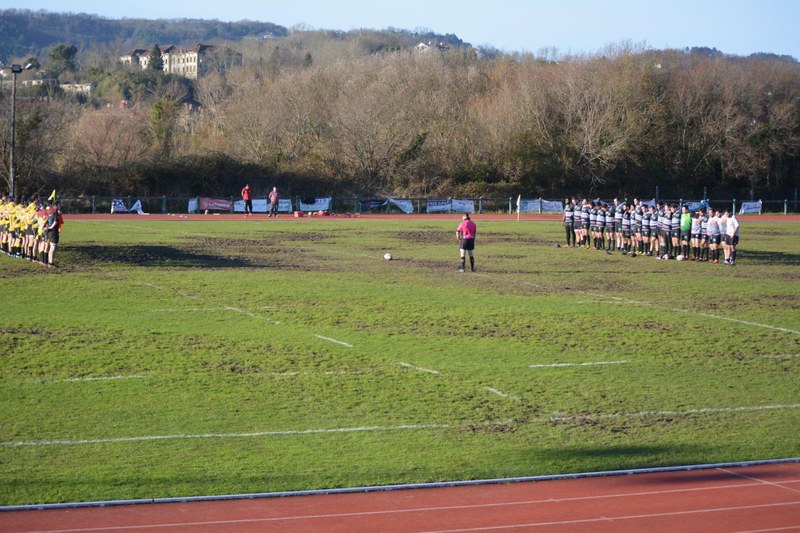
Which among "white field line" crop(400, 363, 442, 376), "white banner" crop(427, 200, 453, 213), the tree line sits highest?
the tree line

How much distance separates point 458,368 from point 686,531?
6.99m

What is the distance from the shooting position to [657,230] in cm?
3619

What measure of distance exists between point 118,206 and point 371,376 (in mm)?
49408

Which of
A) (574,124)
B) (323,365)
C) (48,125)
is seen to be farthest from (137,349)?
(574,124)

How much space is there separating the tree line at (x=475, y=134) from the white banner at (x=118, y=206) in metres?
6.44

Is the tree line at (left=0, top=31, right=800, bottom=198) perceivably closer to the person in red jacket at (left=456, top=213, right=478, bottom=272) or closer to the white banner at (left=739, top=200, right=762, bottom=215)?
the white banner at (left=739, top=200, right=762, bottom=215)

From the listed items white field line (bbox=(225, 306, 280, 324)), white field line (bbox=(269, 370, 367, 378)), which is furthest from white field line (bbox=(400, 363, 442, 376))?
white field line (bbox=(225, 306, 280, 324))

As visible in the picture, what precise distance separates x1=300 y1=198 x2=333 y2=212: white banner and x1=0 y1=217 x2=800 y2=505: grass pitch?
36.5 meters

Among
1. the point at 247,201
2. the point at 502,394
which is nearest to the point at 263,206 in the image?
the point at 247,201

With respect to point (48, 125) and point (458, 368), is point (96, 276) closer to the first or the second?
point (458, 368)

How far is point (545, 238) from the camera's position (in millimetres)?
45062

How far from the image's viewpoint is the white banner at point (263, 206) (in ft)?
215

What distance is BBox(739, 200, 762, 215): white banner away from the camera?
7221 cm

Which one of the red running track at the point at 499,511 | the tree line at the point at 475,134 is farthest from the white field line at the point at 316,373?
the tree line at the point at 475,134
